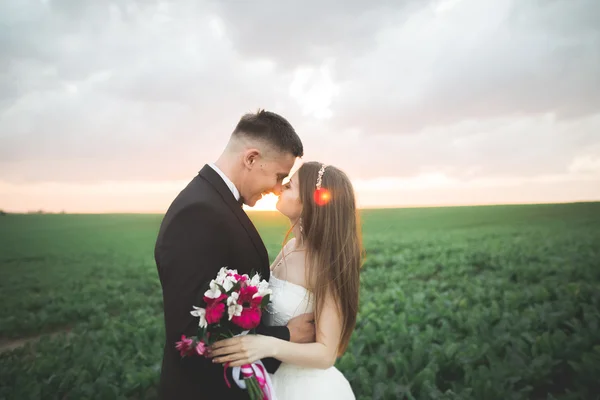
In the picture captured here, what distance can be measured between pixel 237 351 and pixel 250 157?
131 centimetres

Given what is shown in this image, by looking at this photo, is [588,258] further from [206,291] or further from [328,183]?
[206,291]

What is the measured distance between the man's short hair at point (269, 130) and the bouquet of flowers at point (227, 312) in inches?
44.2

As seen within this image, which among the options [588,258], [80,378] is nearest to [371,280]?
[588,258]

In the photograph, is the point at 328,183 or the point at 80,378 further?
the point at 80,378

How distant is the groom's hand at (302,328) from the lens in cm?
276

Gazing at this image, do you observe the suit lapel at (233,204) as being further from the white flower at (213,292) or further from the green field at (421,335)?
the green field at (421,335)

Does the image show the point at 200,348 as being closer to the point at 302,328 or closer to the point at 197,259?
the point at 197,259

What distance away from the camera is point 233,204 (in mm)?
2586

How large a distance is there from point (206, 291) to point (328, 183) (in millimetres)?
1207

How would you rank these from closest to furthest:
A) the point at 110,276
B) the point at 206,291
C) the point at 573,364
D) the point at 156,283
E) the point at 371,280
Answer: the point at 206,291 → the point at 573,364 → the point at 371,280 → the point at 156,283 → the point at 110,276

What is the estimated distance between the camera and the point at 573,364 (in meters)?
4.34

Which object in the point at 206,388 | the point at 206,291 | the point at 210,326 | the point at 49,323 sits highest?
the point at 206,291

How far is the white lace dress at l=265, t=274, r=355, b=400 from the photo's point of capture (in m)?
2.87

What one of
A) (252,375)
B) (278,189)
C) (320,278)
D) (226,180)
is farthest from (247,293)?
(278,189)
